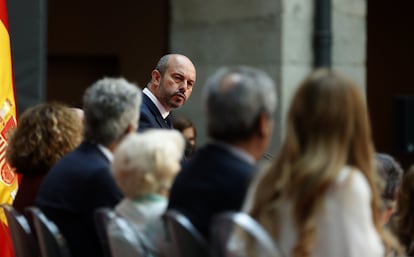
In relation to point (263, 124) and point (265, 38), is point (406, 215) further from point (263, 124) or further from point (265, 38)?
point (265, 38)

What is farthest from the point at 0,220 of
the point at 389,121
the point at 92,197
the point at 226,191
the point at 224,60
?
the point at 389,121

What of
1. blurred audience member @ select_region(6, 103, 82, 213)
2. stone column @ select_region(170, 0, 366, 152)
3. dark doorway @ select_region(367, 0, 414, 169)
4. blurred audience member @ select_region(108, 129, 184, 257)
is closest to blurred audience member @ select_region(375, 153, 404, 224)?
blurred audience member @ select_region(108, 129, 184, 257)

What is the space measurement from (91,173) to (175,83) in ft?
8.32

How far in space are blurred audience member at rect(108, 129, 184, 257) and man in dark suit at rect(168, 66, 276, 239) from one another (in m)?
0.25

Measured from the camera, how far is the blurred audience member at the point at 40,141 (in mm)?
5438

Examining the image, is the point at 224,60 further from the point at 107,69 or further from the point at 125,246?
the point at 125,246

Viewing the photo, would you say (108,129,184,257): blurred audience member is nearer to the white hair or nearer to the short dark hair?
the white hair

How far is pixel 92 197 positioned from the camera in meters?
4.75

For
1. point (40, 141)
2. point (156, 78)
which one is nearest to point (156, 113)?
point (156, 78)

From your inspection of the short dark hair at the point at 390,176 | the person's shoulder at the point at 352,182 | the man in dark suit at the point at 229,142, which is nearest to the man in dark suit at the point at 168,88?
the short dark hair at the point at 390,176

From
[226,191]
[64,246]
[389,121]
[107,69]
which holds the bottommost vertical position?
[389,121]

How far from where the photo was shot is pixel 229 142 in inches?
159

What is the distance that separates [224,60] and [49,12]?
2.58 metres

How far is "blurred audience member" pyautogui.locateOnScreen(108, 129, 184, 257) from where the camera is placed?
14.0ft
